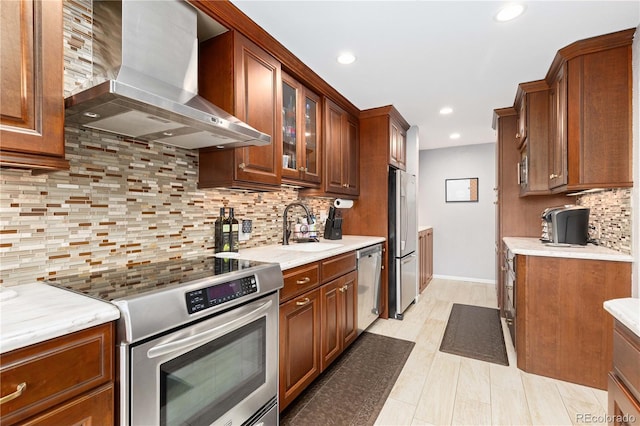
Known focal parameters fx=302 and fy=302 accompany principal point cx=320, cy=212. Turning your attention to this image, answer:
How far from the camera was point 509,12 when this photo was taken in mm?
1754

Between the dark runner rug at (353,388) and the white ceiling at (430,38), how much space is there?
2361 millimetres

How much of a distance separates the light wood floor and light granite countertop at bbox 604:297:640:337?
105 cm

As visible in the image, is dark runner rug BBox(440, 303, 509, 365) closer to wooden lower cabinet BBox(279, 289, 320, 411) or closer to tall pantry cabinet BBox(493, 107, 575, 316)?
tall pantry cabinet BBox(493, 107, 575, 316)

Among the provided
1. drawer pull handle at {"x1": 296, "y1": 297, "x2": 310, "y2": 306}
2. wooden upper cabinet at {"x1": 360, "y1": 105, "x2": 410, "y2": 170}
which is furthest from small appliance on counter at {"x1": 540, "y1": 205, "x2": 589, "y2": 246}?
drawer pull handle at {"x1": 296, "y1": 297, "x2": 310, "y2": 306}

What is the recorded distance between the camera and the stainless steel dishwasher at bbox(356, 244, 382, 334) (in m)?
2.77

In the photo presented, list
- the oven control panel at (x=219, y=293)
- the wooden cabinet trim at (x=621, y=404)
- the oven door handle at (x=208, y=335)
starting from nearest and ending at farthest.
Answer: the wooden cabinet trim at (x=621, y=404)
the oven door handle at (x=208, y=335)
the oven control panel at (x=219, y=293)

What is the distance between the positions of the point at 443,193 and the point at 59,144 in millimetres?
5353

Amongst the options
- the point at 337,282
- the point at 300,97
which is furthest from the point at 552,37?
the point at 337,282

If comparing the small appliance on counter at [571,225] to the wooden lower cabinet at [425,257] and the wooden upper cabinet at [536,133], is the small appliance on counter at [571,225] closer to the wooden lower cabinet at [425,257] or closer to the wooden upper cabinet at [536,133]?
the wooden upper cabinet at [536,133]

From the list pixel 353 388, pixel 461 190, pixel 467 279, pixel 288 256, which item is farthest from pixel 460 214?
pixel 288 256

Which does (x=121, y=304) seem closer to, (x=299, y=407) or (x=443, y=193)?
(x=299, y=407)

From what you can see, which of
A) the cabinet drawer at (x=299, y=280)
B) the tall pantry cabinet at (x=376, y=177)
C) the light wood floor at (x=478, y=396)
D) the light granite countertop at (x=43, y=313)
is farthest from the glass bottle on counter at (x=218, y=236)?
the tall pantry cabinet at (x=376, y=177)

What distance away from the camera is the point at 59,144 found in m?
1.08

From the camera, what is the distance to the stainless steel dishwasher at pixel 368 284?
2766 mm
